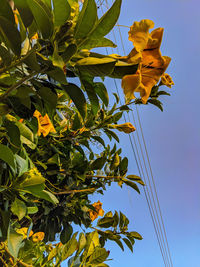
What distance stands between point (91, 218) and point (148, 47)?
1214 mm

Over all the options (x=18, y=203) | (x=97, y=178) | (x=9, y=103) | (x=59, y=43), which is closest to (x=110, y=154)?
(x=97, y=178)

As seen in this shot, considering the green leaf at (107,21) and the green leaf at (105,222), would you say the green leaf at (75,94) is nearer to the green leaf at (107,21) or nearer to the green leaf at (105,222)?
the green leaf at (107,21)

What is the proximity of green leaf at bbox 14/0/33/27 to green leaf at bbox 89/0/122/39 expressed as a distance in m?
0.11

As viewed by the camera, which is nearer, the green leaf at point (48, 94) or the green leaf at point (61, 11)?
the green leaf at point (61, 11)

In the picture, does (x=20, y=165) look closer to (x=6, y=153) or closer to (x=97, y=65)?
(x=6, y=153)

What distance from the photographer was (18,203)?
678 mm

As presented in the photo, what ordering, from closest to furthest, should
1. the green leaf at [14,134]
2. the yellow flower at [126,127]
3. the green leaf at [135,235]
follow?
the green leaf at [14,134] → the yellow flower at [126,127] → the green leaf at [135,235]

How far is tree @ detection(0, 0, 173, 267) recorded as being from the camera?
0.36 meters

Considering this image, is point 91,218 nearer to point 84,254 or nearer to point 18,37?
point 84,254

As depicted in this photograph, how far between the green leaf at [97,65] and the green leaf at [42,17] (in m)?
0.07

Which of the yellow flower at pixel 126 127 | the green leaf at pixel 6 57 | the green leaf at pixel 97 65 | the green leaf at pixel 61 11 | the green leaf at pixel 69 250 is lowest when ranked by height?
the green leaf at pixel 69 250

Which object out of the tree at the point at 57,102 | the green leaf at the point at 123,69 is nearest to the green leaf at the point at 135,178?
the tree at the point at 57,102

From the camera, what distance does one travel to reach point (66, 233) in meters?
1.27

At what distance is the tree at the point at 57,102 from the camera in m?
0.36
